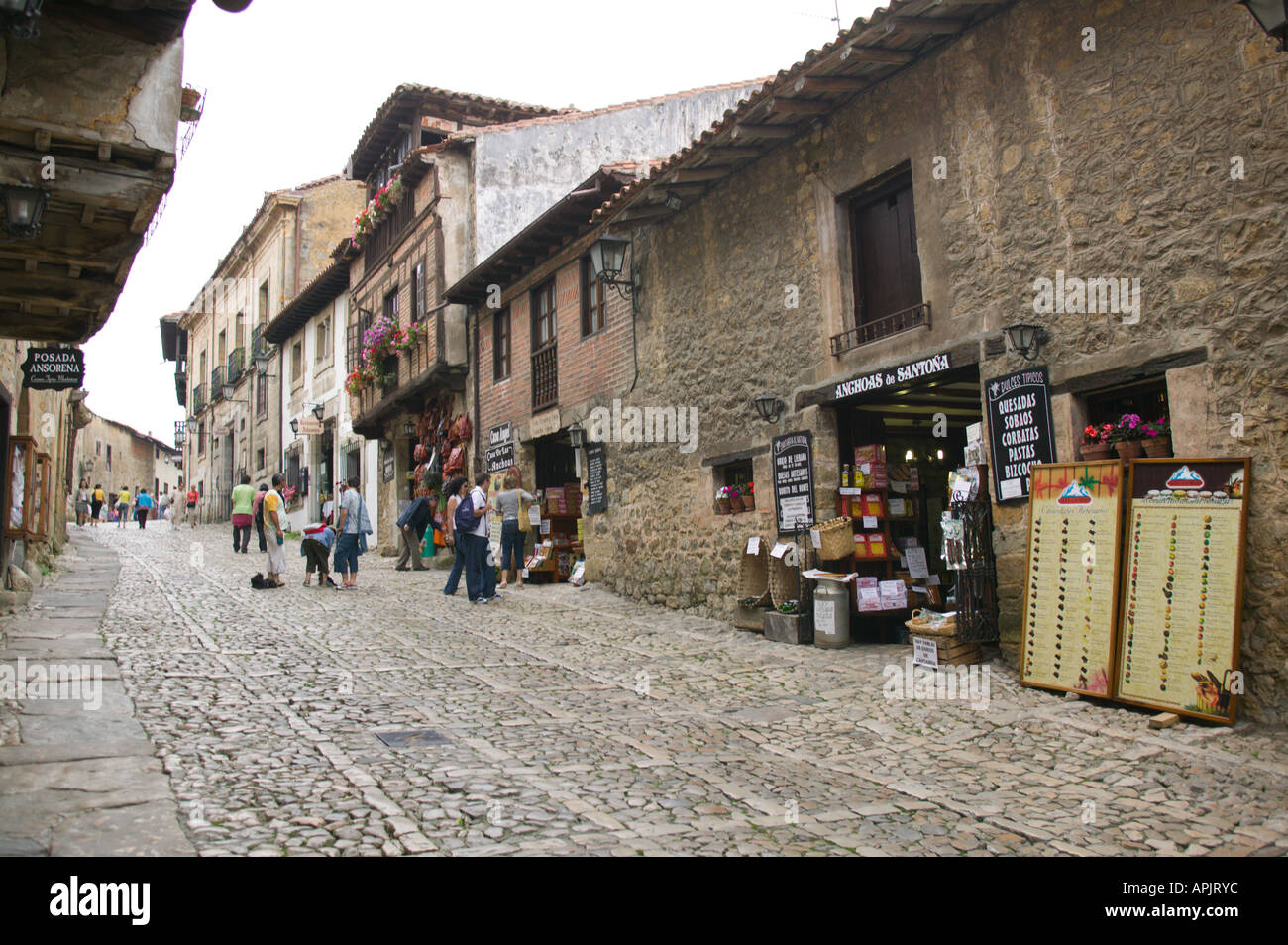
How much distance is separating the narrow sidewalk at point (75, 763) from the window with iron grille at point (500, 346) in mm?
8717

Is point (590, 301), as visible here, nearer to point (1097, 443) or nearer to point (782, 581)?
point (782, 581)

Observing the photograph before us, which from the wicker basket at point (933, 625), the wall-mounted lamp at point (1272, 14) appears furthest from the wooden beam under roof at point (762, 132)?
the wall-mounted lamp at point (1272, 14)

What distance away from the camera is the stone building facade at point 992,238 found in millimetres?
5453

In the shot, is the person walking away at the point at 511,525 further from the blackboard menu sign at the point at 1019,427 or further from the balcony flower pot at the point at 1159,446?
the balcony flower pot at the point at 1159,446

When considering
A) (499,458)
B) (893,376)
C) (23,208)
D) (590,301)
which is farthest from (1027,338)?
(499,458)

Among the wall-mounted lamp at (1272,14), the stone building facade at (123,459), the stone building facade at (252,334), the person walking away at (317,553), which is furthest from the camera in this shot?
the stone building facade at (123,459)

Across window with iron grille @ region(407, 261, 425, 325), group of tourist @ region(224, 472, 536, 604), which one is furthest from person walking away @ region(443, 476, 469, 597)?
window with iron grille @ region(407, 261, 425, 325)

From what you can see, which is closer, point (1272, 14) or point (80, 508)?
point (1272, 14)

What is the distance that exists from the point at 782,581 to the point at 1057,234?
4075mm

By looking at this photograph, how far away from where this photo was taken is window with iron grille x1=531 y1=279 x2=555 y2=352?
14.1 metres

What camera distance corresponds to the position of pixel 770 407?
9289mm

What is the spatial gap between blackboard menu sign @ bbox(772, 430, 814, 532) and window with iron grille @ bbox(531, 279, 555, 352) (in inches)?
228
